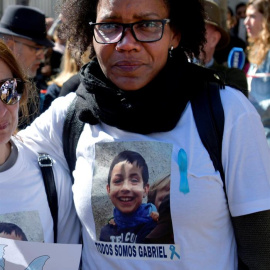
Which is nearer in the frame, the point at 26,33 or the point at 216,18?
the point at 216,18

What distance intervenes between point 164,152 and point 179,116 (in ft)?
0.46

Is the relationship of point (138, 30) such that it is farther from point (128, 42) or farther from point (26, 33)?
point (26, 33)

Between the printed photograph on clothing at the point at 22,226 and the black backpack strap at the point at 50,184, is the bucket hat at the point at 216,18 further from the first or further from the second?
the printed photograph on clothing at the point at 22,226

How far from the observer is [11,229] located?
2004mm

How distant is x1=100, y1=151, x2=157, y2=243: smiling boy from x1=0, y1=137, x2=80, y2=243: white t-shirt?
7.9 inches

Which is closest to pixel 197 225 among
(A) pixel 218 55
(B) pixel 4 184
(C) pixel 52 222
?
(C) pixel 52 222

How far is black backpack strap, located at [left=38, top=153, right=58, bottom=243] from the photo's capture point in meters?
2.18

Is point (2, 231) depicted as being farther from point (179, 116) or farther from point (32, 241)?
point (179, 116)

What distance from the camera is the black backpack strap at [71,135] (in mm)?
2295

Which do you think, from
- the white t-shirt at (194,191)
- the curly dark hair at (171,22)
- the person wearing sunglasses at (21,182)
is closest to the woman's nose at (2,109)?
the person wearing sunglasses at (21,182)

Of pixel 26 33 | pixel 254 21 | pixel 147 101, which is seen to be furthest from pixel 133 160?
pixel 254 21

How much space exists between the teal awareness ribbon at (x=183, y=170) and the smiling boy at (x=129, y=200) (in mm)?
128

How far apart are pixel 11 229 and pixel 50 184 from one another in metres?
0.26

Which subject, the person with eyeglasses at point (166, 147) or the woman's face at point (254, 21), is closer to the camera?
the person with eyeglasses at point (166, 147)
